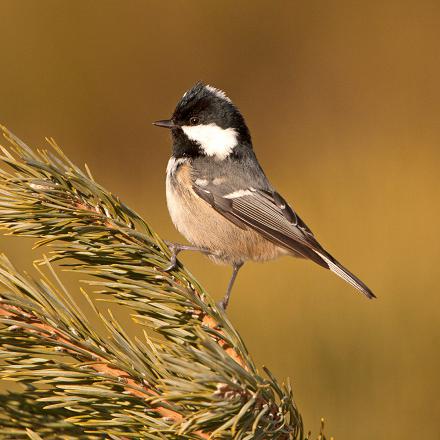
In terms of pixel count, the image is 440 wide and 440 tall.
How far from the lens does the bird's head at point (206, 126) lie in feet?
7.11

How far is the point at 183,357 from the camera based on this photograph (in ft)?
2.77

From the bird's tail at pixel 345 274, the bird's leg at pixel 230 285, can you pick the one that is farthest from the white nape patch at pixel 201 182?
the bird's tail at pixel 345 274

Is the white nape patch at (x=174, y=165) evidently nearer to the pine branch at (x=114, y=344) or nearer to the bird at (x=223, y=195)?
the bird at (x=223, y=195)

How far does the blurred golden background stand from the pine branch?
0.47 metres

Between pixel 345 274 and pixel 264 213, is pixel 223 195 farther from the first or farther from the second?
pixel 345 274

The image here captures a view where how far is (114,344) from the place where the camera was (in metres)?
0.87

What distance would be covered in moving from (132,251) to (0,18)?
6.13ft

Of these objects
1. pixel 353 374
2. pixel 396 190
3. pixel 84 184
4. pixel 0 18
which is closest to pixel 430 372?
pixel 353 374

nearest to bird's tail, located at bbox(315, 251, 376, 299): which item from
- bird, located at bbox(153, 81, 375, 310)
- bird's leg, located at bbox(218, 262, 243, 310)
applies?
bird, located at bbox(153, 81, 375, 310)

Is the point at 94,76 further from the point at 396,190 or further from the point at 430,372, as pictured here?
the point at 430,372

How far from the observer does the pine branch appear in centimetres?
78

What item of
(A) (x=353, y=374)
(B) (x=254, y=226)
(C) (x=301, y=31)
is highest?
(C) (x=301, y=31)

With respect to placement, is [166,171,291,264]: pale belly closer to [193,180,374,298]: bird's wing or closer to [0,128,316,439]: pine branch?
[193,180,374,298]: bird's wing

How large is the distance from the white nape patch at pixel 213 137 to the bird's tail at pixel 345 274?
612 mm
